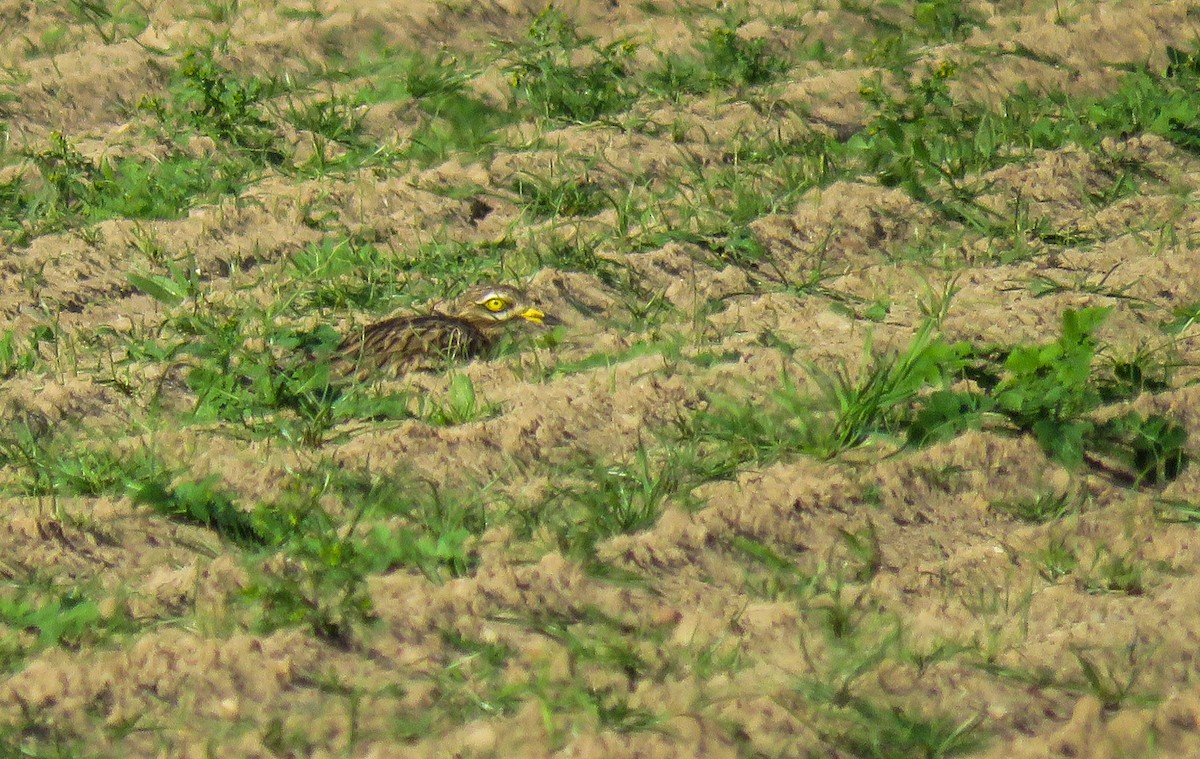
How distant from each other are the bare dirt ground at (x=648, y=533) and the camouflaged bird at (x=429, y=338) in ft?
0.46

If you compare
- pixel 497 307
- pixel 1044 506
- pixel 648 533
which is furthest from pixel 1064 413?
pixel 497 307

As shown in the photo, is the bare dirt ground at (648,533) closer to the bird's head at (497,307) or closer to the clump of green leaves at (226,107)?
the bird's head at (497,307)

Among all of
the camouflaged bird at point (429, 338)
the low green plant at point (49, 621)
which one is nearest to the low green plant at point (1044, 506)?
the camouflaged bird at point (429, 338)

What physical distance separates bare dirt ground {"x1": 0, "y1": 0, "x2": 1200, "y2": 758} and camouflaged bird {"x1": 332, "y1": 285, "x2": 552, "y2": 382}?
0.14 m

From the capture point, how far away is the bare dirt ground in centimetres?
414

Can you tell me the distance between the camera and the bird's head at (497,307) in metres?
6.46

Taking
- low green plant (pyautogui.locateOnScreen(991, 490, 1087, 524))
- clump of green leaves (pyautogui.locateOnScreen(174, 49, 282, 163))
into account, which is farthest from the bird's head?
low green plant (pyautogui.locateOnScreen(991, 490, 1087, 524))

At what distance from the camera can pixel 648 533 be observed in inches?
192

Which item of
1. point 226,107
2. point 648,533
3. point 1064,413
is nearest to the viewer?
point 648,533

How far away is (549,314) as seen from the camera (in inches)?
261

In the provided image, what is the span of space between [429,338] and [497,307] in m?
0.39

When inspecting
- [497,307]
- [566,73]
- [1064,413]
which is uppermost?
[566,73]

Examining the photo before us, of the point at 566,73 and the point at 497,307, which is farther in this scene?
the point at 566,73

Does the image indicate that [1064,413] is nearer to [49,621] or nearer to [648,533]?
[648,533]
